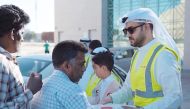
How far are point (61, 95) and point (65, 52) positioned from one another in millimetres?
292

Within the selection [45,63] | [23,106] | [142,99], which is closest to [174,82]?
[142,99]

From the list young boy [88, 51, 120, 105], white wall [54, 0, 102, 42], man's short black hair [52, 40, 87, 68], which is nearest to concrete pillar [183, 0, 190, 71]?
white wall [54, 0, 102, 42]

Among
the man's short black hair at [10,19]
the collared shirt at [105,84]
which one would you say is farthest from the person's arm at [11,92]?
the collared shirt at [105,84]

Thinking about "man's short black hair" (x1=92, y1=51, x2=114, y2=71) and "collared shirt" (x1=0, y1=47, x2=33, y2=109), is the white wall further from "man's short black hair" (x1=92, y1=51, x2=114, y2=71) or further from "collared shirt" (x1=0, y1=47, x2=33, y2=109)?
"collared shirt" (x1=0, y1=47, x2=33, y2=109)

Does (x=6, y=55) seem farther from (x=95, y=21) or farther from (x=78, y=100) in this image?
(x=95, y=21)

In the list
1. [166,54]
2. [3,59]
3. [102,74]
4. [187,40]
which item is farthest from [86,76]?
[187,40]

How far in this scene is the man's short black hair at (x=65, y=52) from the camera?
2496 mm

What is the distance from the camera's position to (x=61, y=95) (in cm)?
236

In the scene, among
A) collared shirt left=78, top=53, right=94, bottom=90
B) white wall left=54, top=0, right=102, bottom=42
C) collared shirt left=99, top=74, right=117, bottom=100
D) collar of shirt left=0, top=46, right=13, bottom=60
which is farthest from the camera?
white wall left=54, top=0, right=102, bottom=42

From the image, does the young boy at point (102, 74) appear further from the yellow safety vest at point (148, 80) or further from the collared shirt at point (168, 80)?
the collared shirt at point (168, 80)

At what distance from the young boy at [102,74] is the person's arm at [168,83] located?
1.39 meters

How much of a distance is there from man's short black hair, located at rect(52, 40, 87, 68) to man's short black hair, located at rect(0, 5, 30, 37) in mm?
278

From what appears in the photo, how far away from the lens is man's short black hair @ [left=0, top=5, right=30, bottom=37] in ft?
7.91

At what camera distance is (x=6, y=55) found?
239 cm
